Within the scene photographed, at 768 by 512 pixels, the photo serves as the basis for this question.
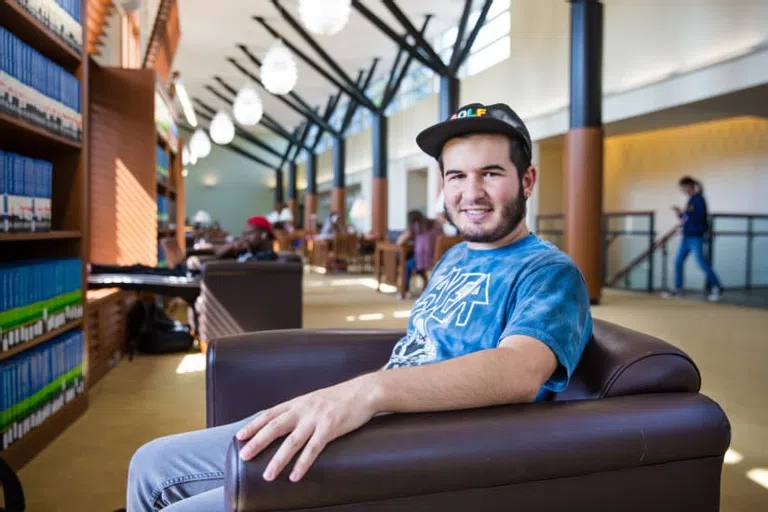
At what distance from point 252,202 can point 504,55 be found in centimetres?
1705

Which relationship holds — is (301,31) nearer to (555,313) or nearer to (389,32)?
(389,32)

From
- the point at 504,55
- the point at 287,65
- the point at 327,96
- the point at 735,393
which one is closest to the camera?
the point at 735,393

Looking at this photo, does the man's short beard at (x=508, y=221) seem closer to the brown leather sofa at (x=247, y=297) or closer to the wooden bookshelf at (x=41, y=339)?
the wooden bookshelf at (x=41, y=339)

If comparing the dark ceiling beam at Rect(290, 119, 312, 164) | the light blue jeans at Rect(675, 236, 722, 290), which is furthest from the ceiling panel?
the light blue jeans at Rect(675, 236, 722, 290)

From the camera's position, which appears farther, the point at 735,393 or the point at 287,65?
the point at 287,65

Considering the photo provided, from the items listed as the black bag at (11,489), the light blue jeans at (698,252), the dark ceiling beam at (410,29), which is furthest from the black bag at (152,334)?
the dark ceiling beam at (410,29)

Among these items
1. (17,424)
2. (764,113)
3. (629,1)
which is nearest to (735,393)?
(17,424)

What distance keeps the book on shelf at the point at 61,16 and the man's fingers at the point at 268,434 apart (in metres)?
2.11

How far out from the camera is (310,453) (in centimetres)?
75

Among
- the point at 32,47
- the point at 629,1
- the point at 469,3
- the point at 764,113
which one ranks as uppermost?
the point at 469,3

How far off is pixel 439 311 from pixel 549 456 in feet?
1.63

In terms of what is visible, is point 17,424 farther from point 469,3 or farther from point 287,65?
point 469,3

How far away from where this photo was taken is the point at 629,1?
351 inches

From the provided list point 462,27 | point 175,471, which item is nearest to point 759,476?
point 175,471
